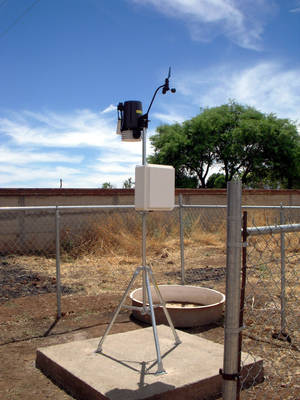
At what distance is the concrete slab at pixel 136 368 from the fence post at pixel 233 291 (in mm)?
1342

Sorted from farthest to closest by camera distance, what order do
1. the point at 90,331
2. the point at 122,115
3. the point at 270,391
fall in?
the point at 90,331, the point at 122,115, the point at 270,391

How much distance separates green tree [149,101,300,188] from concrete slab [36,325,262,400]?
23.6m

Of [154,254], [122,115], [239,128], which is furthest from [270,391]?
[239,128]

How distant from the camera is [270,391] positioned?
346 cm

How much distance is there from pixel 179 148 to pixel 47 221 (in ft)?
58.3

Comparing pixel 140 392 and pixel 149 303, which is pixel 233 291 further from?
pixel 149 303

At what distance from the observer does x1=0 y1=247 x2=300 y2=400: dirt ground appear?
352 centimetres

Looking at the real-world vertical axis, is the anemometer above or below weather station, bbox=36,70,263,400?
above

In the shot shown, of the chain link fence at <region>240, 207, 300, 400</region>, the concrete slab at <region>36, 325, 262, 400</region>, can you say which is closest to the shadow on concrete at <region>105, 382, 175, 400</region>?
the concrete slab at <region>36, 325, 262, 400</region>

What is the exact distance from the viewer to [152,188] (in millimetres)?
3576

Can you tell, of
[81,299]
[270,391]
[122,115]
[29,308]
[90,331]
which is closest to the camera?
[270,391]

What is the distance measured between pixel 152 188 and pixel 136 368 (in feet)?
4.93

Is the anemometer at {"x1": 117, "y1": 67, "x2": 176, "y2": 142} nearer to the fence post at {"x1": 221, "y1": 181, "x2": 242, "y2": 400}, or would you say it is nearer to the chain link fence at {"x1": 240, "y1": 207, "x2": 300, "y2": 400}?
the chain link fence at {"x1": 240, "y1": 207, "x2": 300, "y2": 400}

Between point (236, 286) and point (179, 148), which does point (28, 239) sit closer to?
point (236, 286)
